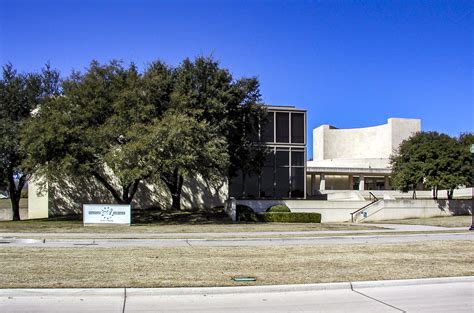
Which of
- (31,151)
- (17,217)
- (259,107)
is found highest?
(259,107)

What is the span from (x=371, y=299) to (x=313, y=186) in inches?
2696

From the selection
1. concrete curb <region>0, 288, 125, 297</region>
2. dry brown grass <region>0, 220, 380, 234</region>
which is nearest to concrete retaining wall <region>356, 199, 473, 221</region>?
dry brown grass <region>0, 220, 380, 234</region>

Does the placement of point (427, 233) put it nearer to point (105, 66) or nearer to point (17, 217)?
point (105, 66)

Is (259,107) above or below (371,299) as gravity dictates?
above

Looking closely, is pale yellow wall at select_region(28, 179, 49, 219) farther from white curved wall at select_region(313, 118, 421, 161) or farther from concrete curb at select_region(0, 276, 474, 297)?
white curved wall at select_region(313, 118, 421, 161)

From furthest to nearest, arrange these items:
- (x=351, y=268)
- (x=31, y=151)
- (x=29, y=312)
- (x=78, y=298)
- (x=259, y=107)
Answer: (x=259, y=107) → (x=31, y=151) → (x=351, y=268) → (x=78, y=298) → (x=29, y=312)

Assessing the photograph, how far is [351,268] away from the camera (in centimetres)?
1104

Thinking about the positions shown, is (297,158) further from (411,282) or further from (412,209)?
(411,282)

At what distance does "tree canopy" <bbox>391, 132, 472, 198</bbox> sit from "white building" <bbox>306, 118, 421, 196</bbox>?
30.4 metres

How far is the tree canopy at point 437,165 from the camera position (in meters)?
40.8

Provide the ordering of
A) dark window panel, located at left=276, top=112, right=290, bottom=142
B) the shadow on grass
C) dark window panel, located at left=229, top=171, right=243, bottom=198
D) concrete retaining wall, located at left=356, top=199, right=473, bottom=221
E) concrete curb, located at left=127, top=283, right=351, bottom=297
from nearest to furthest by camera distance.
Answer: concrete curb, located at left=127, top=283, right=351, bottom=297
the shadow on grass
concrete retaining wall, located at left=356, top=199, right=473, bottom=221
dark window panel, located at left=229, top=171, right=243, bottom=198
dark window panel, located at left=276, top=112, right=290, bottom=142

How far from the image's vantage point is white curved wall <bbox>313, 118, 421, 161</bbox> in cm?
10512

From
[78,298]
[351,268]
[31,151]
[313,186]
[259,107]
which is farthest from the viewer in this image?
[313,186]

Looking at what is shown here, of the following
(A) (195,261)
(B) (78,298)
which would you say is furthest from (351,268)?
(B) (78,298)
